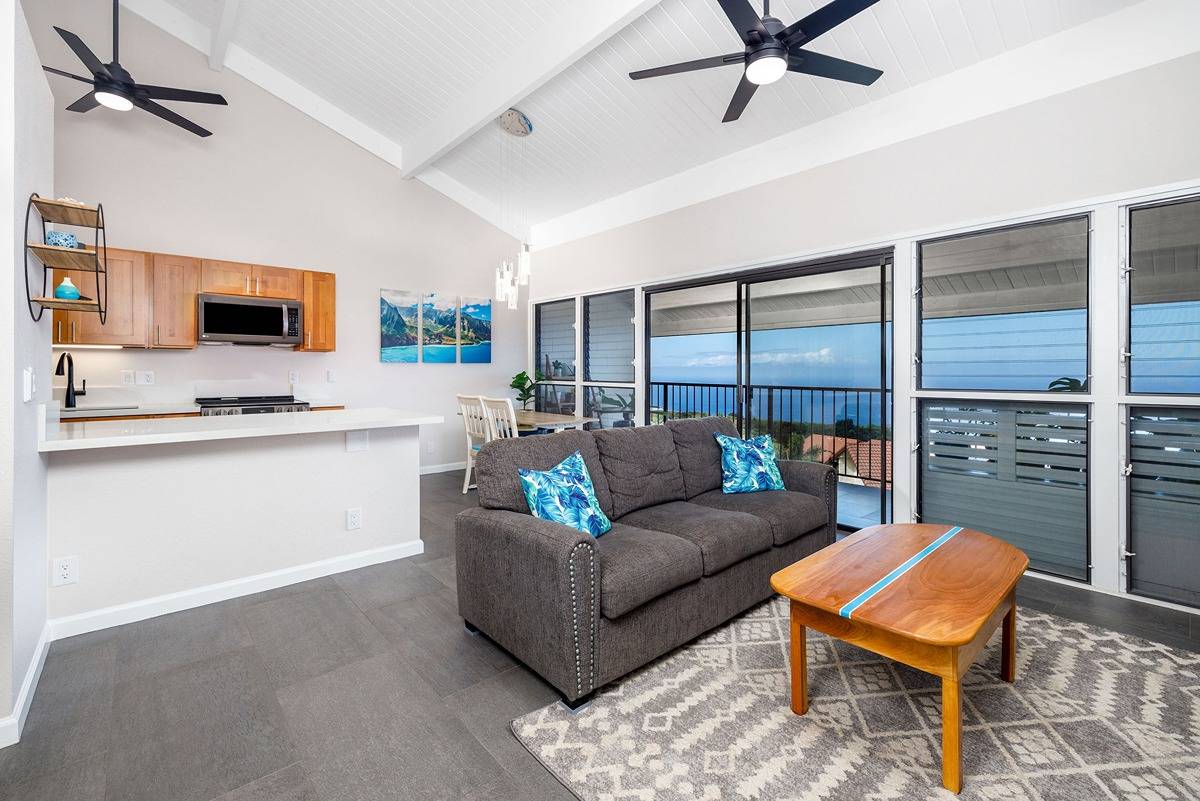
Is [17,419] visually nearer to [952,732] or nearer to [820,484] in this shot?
[952,732]

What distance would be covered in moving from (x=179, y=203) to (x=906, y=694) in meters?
6.03

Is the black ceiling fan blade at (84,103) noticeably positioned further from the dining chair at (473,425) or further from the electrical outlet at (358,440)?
the dining chair at (473,425)

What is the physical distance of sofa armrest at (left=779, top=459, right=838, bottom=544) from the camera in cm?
321

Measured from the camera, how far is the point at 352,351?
5547mm

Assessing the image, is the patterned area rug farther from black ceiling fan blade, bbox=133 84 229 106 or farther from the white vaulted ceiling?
black ceiling fan blade, bbox=133 84 229 106

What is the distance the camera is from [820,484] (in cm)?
321

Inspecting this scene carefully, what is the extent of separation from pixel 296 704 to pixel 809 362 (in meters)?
4.12

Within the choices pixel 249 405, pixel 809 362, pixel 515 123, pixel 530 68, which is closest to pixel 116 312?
pixel 249 405

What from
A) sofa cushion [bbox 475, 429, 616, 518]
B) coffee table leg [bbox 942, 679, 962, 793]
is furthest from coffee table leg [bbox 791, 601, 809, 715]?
sofa cushion [bbox 475, 429, 616, 518]

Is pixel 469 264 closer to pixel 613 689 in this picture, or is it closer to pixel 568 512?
pixel 568 512

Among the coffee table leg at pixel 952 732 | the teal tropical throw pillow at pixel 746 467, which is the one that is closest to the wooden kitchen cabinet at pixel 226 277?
the teal tropical throw pillow at pixel 746 467

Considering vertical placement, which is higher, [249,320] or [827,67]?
[827,67]

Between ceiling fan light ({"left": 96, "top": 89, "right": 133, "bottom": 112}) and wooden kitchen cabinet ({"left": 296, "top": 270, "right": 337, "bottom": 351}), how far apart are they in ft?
5.76

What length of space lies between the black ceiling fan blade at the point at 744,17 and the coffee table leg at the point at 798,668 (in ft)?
7.80
